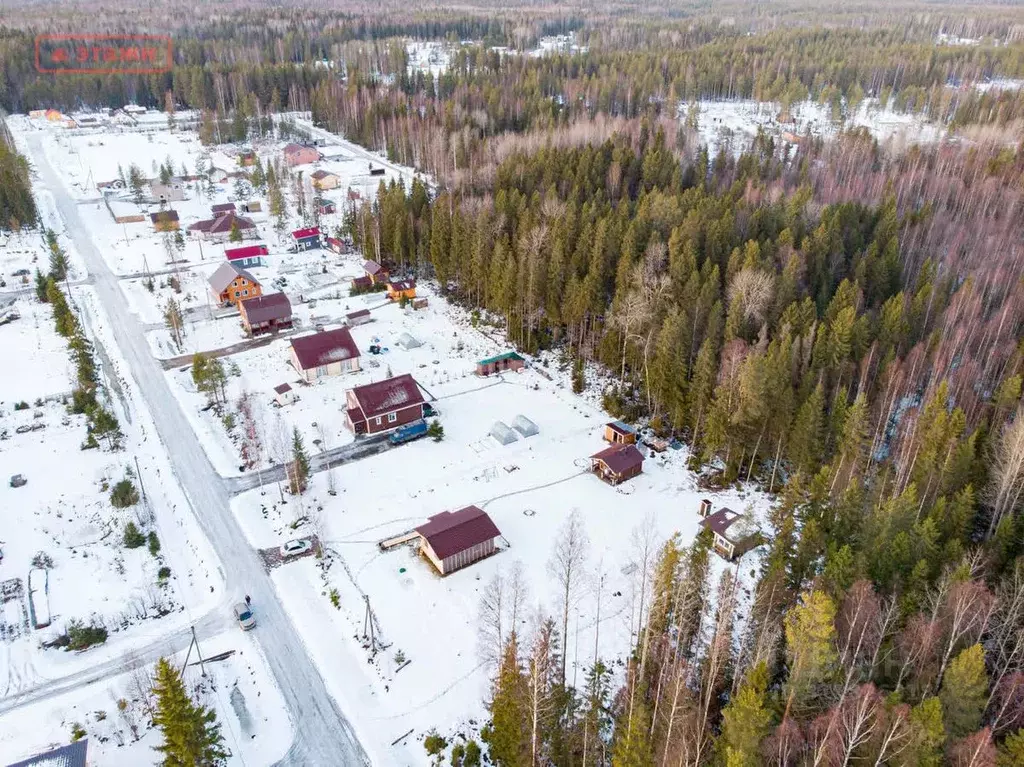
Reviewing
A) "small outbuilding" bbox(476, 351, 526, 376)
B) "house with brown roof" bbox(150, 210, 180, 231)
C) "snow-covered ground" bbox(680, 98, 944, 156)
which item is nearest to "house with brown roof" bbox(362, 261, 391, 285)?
"small outbuilding" bbox(476, 351, 526, 376)

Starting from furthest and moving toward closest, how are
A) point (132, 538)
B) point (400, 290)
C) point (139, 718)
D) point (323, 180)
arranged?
point (323, 180), point (400, 290), point (132, 538), point (139, 718)

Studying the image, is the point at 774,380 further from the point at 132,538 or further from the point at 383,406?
the point at 132,538

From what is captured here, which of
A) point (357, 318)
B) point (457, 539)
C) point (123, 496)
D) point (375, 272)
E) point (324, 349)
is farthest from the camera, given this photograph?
point (375, 272)

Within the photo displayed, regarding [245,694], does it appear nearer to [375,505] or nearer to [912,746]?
[375,505]

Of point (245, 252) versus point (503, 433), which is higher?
point (245, 252)

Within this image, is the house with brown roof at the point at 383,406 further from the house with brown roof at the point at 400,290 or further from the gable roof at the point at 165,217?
the gable roof at the point at 165,217

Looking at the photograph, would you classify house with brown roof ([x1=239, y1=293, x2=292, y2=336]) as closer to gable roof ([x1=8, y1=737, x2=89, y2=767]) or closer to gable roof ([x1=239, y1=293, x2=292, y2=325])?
gable roof ([x1=239, y1=293, x2=292, y2=325])

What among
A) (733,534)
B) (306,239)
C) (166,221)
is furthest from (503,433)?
(166,221)

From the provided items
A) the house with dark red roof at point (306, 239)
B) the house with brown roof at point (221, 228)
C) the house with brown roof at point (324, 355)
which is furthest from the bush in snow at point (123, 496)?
the house with brown roof at point (221, 228)
